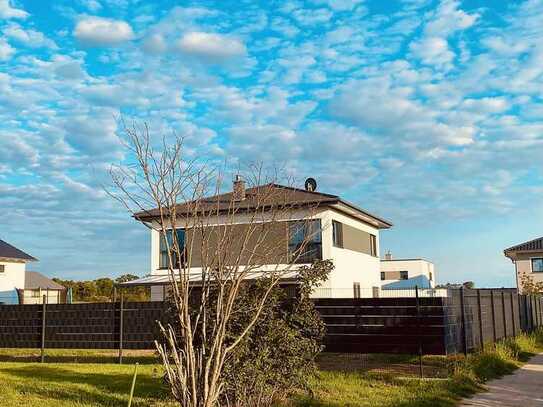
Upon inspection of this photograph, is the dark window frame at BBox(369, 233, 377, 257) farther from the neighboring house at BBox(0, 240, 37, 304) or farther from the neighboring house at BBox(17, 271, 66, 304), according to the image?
the neighboring house at BBox(0, 240, 37, 304)

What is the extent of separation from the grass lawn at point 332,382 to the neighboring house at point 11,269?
2395 cm

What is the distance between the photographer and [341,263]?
25.0 meters

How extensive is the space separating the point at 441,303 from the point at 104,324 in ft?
31.3

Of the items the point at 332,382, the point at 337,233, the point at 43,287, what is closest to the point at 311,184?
the point at 337,233

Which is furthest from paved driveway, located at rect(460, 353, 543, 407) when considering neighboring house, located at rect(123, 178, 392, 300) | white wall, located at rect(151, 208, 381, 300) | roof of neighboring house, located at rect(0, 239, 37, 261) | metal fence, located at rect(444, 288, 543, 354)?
roof of neighboring house, located at rect(0, 239, 37, 261)

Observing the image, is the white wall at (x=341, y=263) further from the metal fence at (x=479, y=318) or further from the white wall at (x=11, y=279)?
the white wall at (x=11, y=279)

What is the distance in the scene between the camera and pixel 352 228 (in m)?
27.4

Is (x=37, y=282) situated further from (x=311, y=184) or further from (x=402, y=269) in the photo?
(x=402, y=269)

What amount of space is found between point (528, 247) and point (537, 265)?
4.57ft

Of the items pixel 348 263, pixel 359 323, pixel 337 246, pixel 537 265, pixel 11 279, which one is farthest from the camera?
pixel 537 265

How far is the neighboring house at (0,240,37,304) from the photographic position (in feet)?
122

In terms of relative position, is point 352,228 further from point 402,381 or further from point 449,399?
point 449,399

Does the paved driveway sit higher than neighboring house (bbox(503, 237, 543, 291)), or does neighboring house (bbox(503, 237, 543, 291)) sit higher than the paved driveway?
neighboring house (bbox(503, 237, 543, 291))

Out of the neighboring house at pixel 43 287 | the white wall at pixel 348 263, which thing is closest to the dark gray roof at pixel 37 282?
the neighboring house at pixel 43 287
